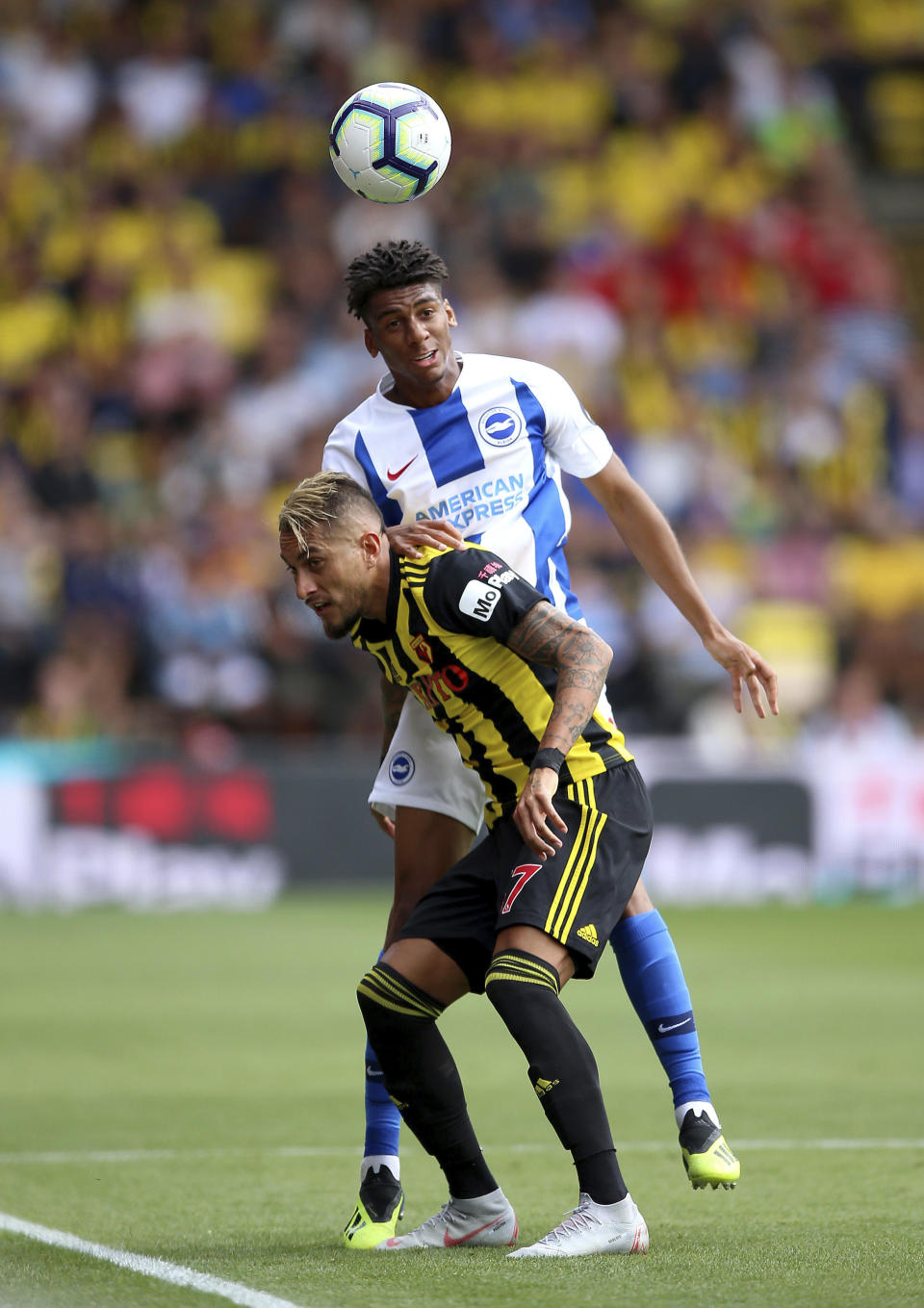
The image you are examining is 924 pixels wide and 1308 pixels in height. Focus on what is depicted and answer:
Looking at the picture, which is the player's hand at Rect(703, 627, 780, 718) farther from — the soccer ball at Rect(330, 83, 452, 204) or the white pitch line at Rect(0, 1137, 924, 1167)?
the white pitch line at Rect(0, 1137, 924, 1167)

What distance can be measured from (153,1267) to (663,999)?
1.39 m

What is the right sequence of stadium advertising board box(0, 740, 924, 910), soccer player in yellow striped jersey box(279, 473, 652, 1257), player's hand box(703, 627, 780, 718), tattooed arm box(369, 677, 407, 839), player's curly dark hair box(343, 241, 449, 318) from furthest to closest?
stadium advertising board box(0, 740, 924, 910)
tattooed arm box(369, 677, 407, 839)
player's hand box(703, 627, 780, 718)
player's curly dark hair box(343, 241, 449, 318)
soccer player in yellow striped jersey box(279, 473, 652, 1257)

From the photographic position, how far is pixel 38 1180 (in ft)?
18.2

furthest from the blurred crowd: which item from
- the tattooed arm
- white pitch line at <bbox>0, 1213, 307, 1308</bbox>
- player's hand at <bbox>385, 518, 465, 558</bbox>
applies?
player's hand at <bbox>385, 518, 465, 558</bbox>

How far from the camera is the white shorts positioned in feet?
16.5

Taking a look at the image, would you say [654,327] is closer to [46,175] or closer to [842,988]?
[46,175]

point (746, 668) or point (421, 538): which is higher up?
point (421, 538)

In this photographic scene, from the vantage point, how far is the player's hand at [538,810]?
4266 mm

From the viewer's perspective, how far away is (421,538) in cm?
467

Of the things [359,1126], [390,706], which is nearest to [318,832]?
[359,1126]

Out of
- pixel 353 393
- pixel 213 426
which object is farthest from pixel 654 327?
pixel 213 426

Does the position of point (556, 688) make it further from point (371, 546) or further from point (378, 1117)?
point (378, 1117)

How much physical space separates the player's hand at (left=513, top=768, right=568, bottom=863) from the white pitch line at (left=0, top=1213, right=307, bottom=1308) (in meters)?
1.08

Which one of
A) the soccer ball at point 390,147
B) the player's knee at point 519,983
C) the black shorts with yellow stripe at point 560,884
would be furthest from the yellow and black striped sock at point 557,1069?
the soccer ball at point 390,147
